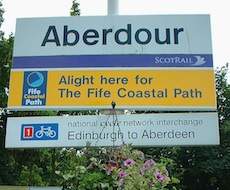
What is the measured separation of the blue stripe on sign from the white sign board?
78 centimetres

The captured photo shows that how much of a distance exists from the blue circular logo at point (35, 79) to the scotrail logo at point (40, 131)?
0.59 metres

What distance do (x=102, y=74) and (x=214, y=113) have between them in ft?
5.17

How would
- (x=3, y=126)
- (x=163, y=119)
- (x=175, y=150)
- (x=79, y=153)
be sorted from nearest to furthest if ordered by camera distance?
1. (x=79, y=153)
2. (x=163, y=119)
3. (x=175, y=150)
4. (x=3, y=126)

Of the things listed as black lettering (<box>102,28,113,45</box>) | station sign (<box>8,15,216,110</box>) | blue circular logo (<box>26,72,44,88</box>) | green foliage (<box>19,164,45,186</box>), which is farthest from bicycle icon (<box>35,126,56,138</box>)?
green foliage (<box>19,164,45,186</box>)

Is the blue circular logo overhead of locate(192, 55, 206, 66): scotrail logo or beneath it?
beneath

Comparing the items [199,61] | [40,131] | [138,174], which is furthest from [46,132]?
[138,174]

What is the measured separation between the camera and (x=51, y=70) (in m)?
7.05

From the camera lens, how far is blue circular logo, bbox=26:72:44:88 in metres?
6.96

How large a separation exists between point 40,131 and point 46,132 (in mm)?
78

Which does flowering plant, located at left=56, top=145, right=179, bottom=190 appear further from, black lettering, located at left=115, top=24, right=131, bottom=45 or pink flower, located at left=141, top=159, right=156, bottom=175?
black lettering, located at left=115, top=24, right=131, bottom=45

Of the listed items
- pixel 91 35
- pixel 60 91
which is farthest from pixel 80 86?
pixel 91 35

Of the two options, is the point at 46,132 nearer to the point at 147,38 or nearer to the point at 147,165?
the point at 147,38

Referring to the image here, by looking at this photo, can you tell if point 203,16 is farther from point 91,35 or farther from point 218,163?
point 218,163

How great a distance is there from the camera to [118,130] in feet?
21.6
